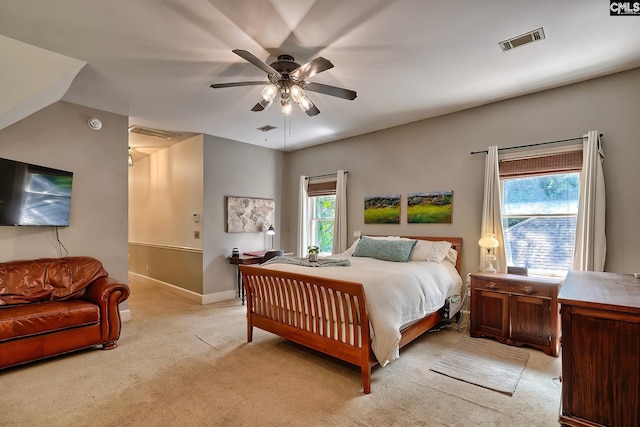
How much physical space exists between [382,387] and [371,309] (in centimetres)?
64

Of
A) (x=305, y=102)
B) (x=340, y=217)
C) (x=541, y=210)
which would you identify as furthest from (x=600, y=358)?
(x=340, y=217)

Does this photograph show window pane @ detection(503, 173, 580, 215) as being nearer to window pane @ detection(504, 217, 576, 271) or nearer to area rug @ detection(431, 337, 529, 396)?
window pane @ detection(504, 217, 576, 271)

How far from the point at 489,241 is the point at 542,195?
813mm

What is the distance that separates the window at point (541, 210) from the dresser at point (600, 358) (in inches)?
72.5

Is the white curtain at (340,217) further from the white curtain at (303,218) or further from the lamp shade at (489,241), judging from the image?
the lamp shade at (489,241)

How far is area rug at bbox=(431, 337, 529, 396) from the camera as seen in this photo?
101 inches

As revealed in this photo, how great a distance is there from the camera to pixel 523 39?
2531 millimetres

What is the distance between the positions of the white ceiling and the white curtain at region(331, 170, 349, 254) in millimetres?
1689

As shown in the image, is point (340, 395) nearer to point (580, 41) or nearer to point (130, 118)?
point (580, 41)

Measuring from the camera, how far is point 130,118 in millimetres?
4398

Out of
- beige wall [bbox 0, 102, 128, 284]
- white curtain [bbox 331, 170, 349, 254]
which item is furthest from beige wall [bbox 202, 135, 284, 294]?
white curtain [bbox 331, 170, 349, 254]

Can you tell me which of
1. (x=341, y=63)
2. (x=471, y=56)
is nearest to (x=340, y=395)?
(x=341, y=63)

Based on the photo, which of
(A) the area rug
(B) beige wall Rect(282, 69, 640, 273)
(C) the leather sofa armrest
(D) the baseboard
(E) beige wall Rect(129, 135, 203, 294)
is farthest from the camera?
(E) beige wall Rect(129, 135, 203, 294)

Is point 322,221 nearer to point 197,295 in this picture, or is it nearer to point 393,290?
point 197,295
